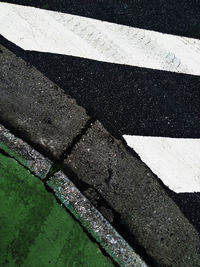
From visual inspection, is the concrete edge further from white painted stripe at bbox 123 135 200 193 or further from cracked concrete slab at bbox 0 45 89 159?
white painted stripe at bbox 123 135 200 193

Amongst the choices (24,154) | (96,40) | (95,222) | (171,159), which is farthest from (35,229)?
(96,40)

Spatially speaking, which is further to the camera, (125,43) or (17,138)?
(125,43)

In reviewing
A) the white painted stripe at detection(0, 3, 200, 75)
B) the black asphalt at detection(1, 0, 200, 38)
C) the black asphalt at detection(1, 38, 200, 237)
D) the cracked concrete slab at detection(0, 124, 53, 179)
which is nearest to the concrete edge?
the cracked concrete slab at detection(0, 124, 53, 179)

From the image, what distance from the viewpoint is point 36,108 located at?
3094 mm

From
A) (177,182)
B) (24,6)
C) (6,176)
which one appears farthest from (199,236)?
(24,6)

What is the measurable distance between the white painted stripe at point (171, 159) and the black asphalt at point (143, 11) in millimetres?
1248

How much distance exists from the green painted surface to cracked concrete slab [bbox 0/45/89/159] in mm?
344

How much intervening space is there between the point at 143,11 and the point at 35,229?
2.48 metres

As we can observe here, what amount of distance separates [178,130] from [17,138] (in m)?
1.57

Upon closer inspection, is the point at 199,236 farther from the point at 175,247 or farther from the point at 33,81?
the point at 33,81

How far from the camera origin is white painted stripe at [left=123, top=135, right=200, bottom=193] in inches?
124

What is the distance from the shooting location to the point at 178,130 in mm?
3318

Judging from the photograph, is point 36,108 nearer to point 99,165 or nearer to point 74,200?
point 99,165

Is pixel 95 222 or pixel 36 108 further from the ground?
pixel 36 108
